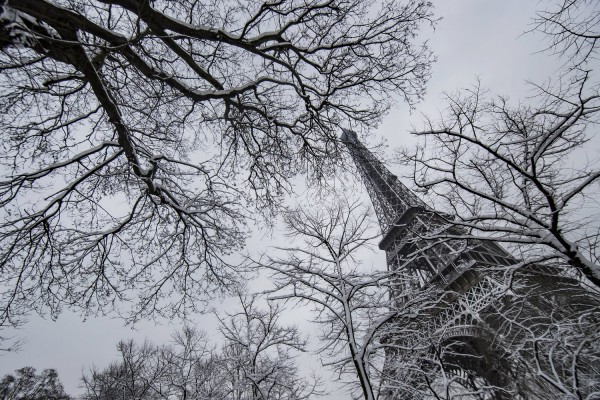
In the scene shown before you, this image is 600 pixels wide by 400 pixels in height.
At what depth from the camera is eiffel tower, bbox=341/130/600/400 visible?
235 inches

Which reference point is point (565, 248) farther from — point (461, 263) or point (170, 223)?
point (461, 263)

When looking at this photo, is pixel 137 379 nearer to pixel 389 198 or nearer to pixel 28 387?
pixel 28 387

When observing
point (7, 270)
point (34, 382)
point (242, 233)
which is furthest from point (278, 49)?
point (34, 382)

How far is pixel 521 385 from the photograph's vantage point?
9.41m

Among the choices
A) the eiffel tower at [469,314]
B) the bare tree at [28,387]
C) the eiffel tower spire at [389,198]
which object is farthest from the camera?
the eiffel tower spire at [389,198]

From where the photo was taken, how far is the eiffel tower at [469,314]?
19.6 feet

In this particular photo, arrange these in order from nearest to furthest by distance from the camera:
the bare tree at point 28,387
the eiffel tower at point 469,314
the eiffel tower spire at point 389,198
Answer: the eiffel tower at point 469,314
the bare tree at point 28,387
the eiffel tower spire at point 389,198

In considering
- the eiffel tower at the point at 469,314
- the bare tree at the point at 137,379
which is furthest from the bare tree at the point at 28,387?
the eiffel tower at the point at 469,314

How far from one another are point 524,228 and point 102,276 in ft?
24.2

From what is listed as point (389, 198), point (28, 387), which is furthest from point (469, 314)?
point (28, 387)

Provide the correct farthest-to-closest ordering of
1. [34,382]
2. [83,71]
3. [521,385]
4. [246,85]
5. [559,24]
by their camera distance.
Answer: [34,382] → [521,385] → [246,85] → [83,71] → [559,24]

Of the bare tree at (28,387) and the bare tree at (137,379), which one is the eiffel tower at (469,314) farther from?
the bare tree at (28,387)

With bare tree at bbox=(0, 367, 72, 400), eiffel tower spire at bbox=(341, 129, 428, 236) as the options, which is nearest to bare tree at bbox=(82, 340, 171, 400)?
bare tree at bbox=(0, 367, 72, 400)

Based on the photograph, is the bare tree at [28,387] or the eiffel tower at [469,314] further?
the bare tree at [28,387]
